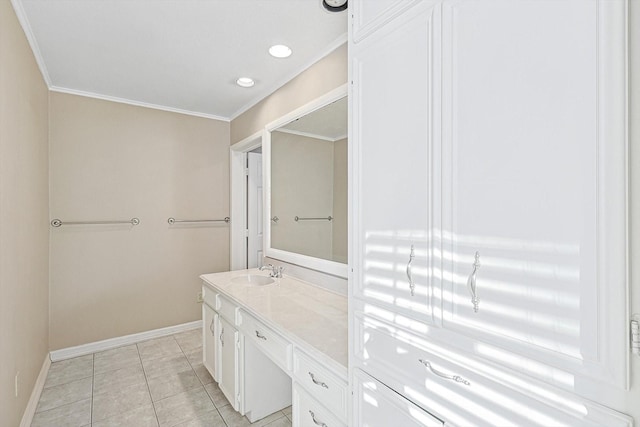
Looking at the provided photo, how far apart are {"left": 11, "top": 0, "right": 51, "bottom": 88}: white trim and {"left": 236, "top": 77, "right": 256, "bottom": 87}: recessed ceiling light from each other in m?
→ 1.30

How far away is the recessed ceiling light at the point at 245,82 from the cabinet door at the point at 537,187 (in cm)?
210

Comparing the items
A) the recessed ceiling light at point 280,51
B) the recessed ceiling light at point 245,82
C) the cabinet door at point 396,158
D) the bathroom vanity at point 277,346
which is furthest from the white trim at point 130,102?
the cabinet door at point 396,158

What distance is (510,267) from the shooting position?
72cm

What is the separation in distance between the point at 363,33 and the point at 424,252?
762 mm

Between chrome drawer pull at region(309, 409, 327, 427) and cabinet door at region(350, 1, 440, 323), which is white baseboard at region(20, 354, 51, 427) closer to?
chrome drawer pull at region(309, 409, 327, 427)

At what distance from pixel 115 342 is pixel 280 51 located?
10.1ft

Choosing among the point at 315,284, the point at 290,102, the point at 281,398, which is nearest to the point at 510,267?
the point at 315,284

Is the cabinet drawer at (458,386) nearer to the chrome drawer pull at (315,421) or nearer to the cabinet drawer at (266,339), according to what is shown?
the chrome drawer pull at (315,421)

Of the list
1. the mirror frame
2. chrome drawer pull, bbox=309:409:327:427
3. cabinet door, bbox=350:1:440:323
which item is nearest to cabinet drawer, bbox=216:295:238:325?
the mirror frame

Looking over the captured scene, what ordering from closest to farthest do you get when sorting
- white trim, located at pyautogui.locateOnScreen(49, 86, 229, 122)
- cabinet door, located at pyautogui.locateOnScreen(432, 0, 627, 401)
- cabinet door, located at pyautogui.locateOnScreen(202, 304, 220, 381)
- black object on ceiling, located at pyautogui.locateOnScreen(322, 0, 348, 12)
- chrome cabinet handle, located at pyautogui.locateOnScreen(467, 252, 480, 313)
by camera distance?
cabinet door, located at pyautogui.locateOnScreen(432, 0, 627, 401) → chrome cabinet handle, located at pyautogui.locateOnScreen(467, 252, 480, 313) → black object on ceiling, located at pyautogui.locateOnScreen(322, 0, 348, 12) → cabinet door, located at pyautogui.locateOnScreen(202, 304, 220, 381) → white trim, located at pyautogui.locateOnScreen(49, 86, 229, 122)

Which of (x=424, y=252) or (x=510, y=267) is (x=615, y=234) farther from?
(x=424, y=252)

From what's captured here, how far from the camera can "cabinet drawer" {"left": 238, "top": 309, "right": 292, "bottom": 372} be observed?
5.11 ft

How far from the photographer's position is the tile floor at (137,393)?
2084mm

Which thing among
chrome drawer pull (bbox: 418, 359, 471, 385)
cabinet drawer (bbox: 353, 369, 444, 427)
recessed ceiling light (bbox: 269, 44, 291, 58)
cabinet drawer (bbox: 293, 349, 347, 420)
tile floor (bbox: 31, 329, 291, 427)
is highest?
recessed ceiling light (bbox: 269, 44, 291, 58)
